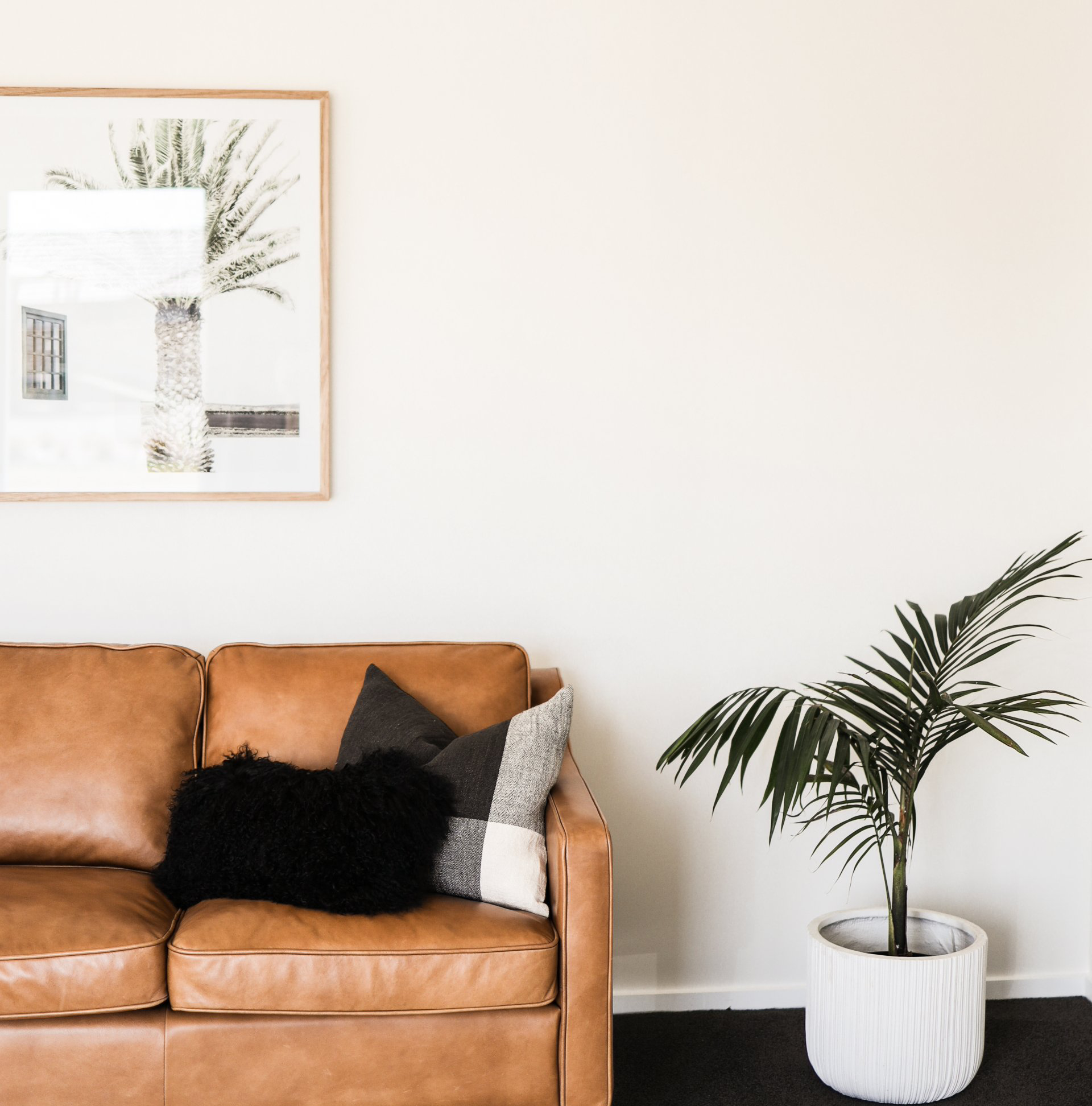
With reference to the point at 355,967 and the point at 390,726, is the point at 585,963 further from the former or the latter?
the point at 390,726

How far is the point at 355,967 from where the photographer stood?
1786mm

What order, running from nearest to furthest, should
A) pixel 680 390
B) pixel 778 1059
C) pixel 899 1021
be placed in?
pixel 899 1021 < pixel 778 1059 < pixel 680 390

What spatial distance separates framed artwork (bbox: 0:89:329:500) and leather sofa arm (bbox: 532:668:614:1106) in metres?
1.17

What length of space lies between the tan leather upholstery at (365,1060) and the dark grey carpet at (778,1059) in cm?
48

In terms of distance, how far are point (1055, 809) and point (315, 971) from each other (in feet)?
6.31

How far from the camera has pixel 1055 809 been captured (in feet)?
8.95

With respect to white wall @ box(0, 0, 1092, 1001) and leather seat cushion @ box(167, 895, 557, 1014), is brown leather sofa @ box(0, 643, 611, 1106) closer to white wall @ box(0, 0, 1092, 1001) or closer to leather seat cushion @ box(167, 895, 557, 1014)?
leather seat cushion @ box(167, 895, 557, 1014)

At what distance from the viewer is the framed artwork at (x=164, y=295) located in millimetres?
2518

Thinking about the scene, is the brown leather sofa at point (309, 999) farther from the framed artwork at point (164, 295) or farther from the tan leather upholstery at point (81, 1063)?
the framed artwork at point (164, 295)

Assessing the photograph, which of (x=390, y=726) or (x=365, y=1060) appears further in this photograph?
(x=390, y=726)

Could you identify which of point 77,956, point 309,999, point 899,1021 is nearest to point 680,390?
point 899,1021

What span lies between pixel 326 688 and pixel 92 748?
1.57ft

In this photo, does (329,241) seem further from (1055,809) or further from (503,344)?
(1055,809)

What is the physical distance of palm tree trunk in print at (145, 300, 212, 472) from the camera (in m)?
2.55
